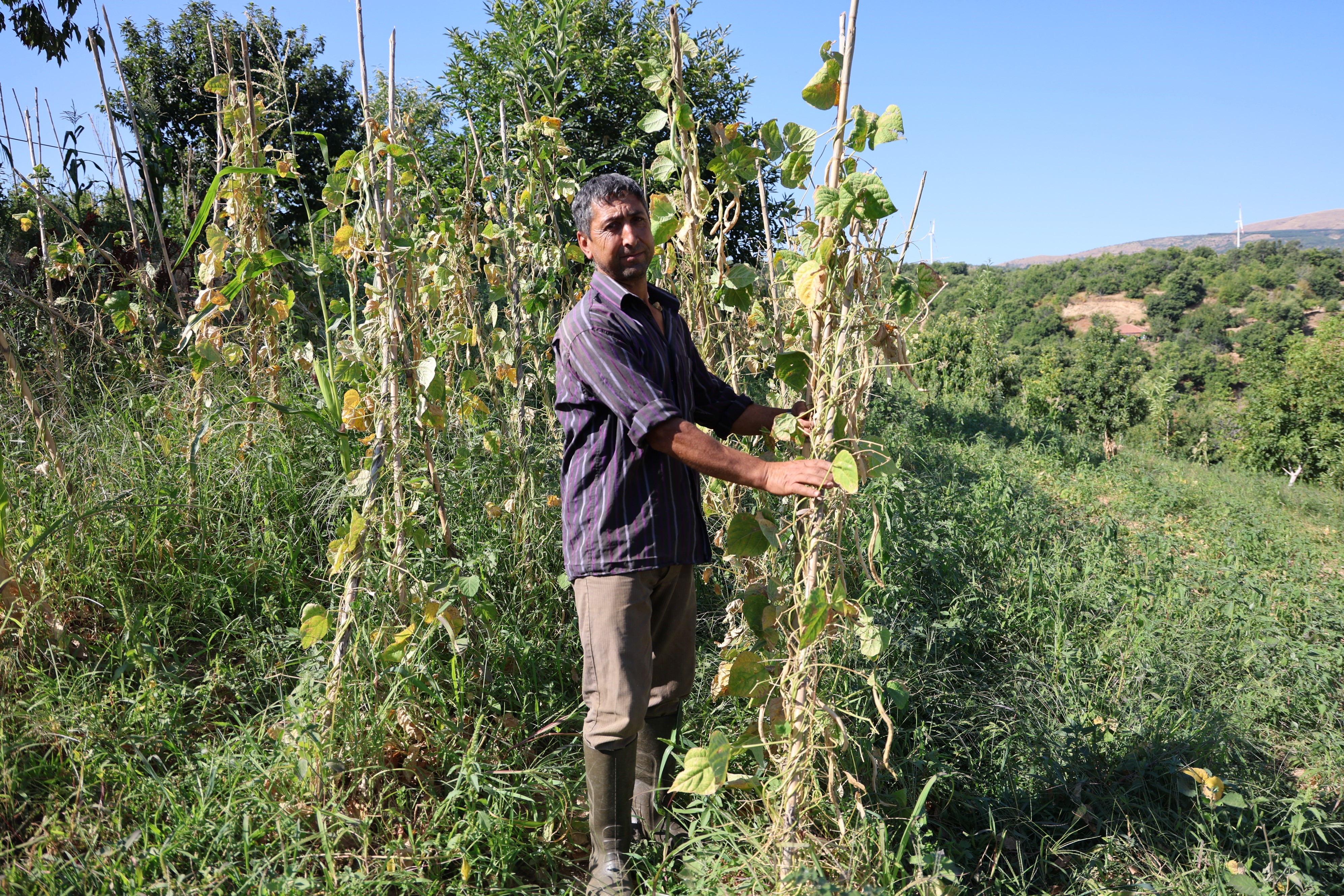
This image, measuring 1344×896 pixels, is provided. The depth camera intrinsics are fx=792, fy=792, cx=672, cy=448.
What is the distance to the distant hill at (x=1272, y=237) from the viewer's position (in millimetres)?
127562

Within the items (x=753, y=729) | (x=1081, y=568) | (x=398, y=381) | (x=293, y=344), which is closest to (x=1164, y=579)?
(x=1081, y=568)

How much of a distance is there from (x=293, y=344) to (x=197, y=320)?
4.24 ft

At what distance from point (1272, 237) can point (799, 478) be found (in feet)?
486

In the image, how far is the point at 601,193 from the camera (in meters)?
1.94

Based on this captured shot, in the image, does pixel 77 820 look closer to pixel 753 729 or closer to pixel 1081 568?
pixel 753 729

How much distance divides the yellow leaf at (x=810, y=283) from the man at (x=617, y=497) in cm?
28

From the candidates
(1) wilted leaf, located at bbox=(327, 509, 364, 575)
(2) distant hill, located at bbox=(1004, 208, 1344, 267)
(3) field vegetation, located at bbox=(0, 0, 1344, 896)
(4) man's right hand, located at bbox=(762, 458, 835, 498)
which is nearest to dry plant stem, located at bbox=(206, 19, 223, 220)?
(3) field vegetation, located at bbox=(0, 0, 1344, 896)

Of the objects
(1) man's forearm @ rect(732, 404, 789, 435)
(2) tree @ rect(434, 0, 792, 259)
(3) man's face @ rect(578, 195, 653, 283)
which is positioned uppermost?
(2) tree @ rect(434, 0, 792, 259)

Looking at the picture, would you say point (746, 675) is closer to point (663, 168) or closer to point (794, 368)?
point (794, 368)

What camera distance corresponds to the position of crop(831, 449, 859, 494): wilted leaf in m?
1.48

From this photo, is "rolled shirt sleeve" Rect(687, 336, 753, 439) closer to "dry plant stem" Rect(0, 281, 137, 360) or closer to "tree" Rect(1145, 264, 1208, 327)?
"dry plant stem" Rect(0, 281, 137, 360)

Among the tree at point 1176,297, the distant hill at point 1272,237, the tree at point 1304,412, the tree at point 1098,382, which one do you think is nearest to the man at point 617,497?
the tree at point 1098,382

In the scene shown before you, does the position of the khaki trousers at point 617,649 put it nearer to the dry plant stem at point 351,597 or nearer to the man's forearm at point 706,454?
the man's forearm at point 706,454

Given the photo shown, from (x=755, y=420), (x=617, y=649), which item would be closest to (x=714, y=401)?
(x=755, y=420)
